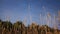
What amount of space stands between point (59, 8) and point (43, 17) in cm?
29

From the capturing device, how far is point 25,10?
2279 millimetres

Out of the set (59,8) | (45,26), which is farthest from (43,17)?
(59,8)

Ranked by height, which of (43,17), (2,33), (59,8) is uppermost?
(59,8)

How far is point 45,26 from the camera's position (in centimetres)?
226

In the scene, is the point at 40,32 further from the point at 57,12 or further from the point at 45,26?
the point at 57,12

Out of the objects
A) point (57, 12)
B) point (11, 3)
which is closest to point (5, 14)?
point (11, 3)

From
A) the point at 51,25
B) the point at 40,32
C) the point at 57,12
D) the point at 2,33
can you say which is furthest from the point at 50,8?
the point at 2,33

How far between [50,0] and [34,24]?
46 centimetres

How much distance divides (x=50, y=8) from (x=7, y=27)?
0.73 metres

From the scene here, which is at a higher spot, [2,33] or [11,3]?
[11,3]

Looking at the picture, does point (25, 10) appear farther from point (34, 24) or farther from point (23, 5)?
point (34, 24)

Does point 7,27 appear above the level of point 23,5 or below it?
below

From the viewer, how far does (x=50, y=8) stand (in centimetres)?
229

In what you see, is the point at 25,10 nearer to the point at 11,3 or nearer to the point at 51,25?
the point at 11,3
